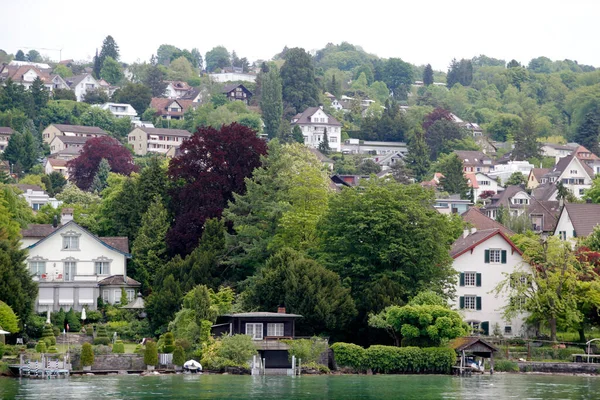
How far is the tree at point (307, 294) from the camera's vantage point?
6994 cm

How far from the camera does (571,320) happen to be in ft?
236

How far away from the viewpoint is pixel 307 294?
70.2 m

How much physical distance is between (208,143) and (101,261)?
11.0 meters

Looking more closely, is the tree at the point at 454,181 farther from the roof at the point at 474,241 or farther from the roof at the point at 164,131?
the roof at the point at 474,241

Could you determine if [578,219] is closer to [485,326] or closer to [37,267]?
[485,326]

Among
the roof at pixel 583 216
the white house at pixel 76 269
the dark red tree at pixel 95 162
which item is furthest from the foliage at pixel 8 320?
the dark red tree at pixel 95 162

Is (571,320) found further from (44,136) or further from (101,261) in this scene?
(44,136)

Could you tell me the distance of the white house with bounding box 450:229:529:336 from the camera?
Answer: 7744 centimetres

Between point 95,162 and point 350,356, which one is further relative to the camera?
point 95,162

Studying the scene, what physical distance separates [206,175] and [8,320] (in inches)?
827

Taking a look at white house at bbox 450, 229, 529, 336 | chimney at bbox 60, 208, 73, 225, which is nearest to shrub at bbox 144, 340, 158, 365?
white house at bbox 450, 229, 529, 336

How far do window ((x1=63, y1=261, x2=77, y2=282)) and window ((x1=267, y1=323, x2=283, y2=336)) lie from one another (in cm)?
1909

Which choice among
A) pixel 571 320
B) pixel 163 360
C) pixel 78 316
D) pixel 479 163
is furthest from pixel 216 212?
pixel 479 163

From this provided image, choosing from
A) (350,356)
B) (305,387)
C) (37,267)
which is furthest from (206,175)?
(305,387)
